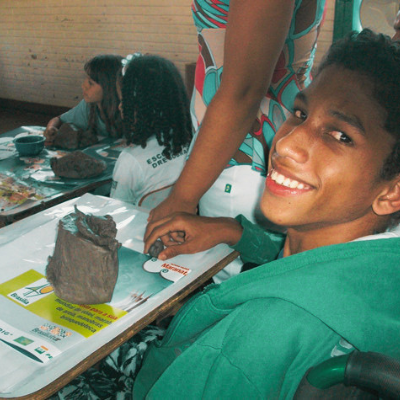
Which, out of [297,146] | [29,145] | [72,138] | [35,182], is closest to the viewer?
[297,146]

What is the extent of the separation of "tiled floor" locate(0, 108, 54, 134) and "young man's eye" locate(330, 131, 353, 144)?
234 inches

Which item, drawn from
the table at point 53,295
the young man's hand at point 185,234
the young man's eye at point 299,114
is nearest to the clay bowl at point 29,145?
the table at point 53,295

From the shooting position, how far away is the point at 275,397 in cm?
72

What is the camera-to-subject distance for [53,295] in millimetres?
1073

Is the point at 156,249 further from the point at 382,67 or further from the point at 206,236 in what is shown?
the point at 382,67

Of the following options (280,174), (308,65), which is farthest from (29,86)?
(280,174)

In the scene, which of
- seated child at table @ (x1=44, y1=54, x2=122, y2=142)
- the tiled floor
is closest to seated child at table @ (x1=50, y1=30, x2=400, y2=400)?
seated child at table @ (x1=44, y1=54, x2=122, y2=142)

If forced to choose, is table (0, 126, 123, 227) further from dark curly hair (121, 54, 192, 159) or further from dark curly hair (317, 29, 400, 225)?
dark curly hair (317, 29, 400, 225)

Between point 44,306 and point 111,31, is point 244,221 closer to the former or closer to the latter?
point 44,306

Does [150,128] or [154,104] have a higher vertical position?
[154,104]

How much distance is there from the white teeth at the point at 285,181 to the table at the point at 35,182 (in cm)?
122

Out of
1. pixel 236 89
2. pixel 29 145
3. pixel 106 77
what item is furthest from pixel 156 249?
pixel 106 77

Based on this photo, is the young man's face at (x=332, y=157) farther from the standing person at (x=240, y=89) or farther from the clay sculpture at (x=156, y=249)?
the clay sculpture at (x=156, y=249)

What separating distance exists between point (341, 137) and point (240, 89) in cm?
46
